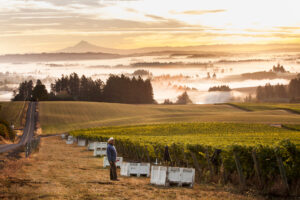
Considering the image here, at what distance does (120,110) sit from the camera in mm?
172250

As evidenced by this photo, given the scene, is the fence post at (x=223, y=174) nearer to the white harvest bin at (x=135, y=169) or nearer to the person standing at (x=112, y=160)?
the white harvest bin at (x=135, y=169)

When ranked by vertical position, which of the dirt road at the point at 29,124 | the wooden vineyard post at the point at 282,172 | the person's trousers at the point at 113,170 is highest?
the wooden vineyard post at the point at 282,172

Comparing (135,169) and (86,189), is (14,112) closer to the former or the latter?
(135,169)

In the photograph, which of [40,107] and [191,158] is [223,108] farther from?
[191,158]

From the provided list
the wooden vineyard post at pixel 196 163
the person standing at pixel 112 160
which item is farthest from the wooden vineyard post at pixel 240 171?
the person standing at pixel 112 160

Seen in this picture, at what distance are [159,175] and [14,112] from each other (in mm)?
148272

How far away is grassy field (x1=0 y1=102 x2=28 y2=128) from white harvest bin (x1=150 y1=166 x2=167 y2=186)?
12161cm

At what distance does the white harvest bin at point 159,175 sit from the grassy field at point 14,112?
12161 centimetres

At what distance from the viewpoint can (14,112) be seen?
538 ft

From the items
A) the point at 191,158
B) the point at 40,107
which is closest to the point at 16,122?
the point at 40,107

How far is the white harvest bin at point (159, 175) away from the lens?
23.4m

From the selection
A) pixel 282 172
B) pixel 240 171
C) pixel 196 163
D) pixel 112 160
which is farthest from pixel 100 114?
pixel 282 172

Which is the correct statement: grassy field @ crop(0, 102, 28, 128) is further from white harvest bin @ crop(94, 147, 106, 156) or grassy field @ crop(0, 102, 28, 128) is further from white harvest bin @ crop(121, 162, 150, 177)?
white harvest bin @ crop(121, 162, 150, 177)

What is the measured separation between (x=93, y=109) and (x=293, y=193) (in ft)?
502
